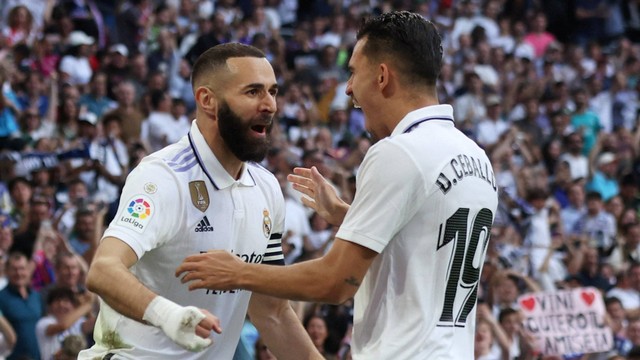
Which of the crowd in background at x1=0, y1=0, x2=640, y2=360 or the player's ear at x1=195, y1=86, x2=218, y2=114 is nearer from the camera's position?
the player's ear at x1=195, y1=86, x2=218, y2=114

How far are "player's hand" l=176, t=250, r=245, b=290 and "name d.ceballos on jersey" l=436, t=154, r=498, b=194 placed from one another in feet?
2.86

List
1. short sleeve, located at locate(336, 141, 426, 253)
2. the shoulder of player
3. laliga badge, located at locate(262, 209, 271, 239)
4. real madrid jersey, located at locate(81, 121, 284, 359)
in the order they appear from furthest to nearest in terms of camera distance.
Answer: the shoulder of player < laliga badge, located at locate(262, 209, 271, 239) < real madrid jersey, located at locate(81, 121, 284, 359) < short sleeve, located at locate(336, 141, 426, 253)

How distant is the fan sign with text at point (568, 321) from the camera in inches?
472

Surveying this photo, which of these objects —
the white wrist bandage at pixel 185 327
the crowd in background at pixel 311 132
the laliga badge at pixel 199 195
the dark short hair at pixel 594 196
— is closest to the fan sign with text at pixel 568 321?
the crowd in background at pixel 311 132

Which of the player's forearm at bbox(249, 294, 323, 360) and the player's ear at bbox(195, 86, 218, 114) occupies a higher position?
the player's ear at bbox(195, 86, 218, 114)

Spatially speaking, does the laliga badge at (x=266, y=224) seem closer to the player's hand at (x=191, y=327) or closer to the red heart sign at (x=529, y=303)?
the player's hand at (x=191, y=327)

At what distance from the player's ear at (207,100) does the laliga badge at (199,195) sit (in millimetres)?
364

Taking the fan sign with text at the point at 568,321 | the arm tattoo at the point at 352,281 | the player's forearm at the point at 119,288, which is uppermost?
the fan sign with text at the point at 568,321

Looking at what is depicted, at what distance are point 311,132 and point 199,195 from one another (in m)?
11.2

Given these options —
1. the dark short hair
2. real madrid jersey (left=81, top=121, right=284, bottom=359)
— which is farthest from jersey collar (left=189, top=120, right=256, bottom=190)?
the dark short hair

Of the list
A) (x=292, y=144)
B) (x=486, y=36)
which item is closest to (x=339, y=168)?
(x=292, y=144)

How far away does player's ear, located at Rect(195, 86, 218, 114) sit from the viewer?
19.5 feet

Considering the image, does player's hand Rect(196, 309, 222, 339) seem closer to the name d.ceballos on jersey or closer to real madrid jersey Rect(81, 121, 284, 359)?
real madrid jersey Rect(81, 121, 284, 359)

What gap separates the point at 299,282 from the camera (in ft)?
16.1
